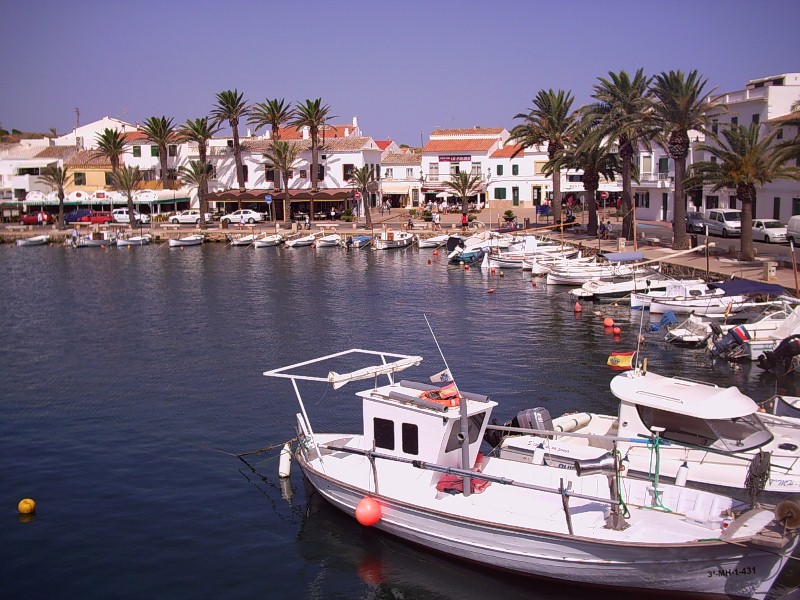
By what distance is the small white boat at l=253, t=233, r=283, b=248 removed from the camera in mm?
93750

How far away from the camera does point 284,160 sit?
10306cm

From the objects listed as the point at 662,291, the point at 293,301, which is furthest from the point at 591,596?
the point at 293,301

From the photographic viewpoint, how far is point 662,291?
51.2 m

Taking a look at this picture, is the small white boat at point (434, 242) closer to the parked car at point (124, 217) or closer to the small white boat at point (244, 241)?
the small white boat at point (244, 241)

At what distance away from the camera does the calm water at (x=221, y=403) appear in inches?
834

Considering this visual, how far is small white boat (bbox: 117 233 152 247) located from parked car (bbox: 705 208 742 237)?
2474 inches

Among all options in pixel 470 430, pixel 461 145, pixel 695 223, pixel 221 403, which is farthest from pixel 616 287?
pixel 461 145

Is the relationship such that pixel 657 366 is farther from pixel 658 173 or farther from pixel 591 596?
pixel 658 173

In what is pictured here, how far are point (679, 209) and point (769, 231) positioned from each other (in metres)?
6.57

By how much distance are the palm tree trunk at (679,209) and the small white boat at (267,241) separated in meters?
47.2

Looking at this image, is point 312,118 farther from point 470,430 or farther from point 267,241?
point 470,430

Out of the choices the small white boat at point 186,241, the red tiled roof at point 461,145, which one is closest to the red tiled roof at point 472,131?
the red tiled roof at point 461,145

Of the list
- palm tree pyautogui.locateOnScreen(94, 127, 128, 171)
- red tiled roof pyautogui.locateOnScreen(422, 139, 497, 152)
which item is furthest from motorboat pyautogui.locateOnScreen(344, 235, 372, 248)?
palm tree pyautogui.locateOnScreen(94, 127, 128, 171)

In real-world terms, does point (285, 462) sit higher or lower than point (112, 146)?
lower
